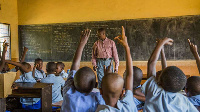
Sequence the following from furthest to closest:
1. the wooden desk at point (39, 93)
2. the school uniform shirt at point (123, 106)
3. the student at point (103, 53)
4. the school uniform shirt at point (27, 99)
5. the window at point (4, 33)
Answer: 1. the window at point (4, 33)
2. the student at point (103, 53)
3. the school uniform shirt at point (27, 99)
4. the wooden desk at point (39, 93)
5. the school uniform shirt at point (123, 106)

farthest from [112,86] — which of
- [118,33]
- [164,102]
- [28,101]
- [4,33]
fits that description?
[4,33]

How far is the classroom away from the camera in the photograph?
4.69 meters

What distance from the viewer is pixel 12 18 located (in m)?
5.76

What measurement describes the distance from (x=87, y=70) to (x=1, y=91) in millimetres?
928

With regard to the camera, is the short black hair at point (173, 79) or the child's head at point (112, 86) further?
the short black hair at point (173, 79)

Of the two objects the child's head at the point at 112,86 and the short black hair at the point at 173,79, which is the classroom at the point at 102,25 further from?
the child's head at the point at 112,86

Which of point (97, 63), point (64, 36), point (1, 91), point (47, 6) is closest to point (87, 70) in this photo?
point (1, 91)

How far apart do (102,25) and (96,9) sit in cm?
48

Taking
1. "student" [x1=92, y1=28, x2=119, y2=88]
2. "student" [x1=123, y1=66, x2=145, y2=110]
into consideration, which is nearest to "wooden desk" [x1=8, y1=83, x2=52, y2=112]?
"student" [x1=123, y1=66, x2=145, y2=110]

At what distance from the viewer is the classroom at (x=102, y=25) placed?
15.4ft

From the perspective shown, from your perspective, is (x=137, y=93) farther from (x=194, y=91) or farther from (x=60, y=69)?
(x=60, y=69)

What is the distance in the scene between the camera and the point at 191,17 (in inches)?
182

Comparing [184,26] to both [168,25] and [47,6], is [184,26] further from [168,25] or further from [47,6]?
[47,6]

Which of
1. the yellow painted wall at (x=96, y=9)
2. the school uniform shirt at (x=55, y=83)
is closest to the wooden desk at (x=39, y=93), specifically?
the school uniform shirt at (x=55, y=83)
